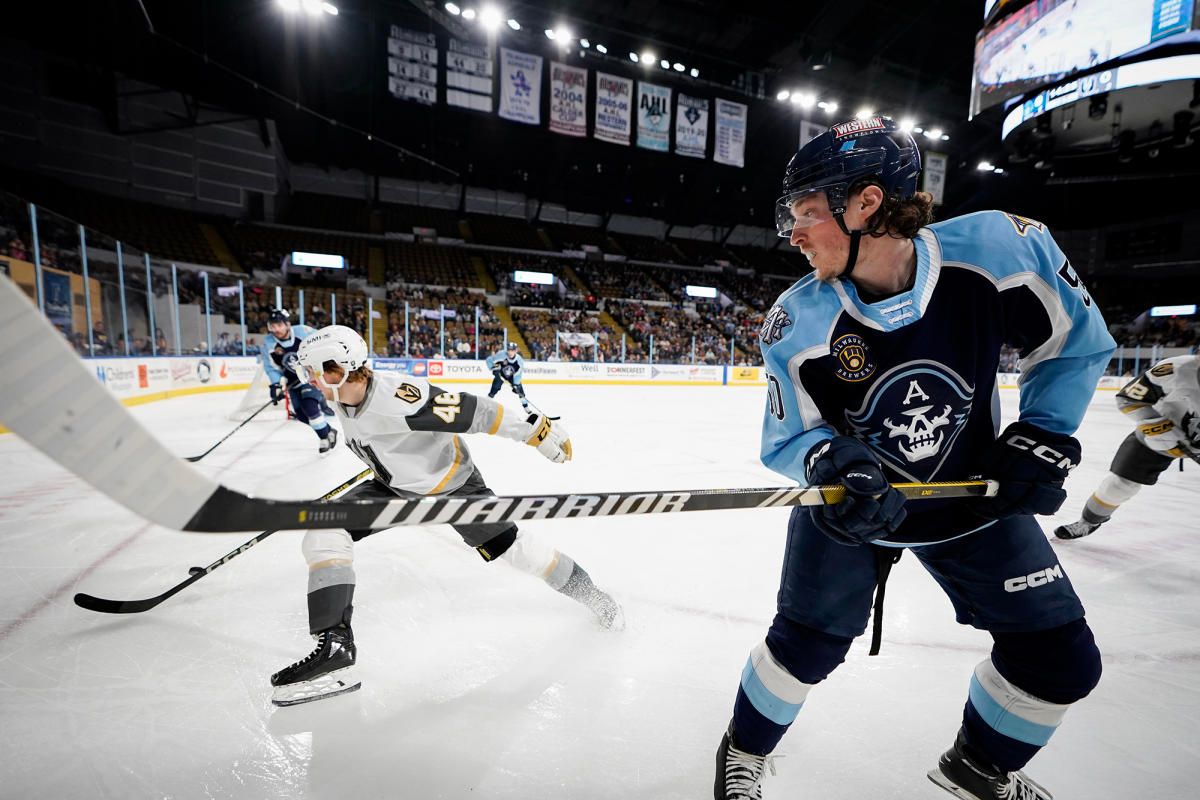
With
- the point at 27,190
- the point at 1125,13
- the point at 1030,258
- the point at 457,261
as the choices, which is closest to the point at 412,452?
the point at 1030,258

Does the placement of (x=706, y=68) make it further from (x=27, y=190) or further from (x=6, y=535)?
(x=6, y=535)

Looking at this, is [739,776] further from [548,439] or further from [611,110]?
[611,110]

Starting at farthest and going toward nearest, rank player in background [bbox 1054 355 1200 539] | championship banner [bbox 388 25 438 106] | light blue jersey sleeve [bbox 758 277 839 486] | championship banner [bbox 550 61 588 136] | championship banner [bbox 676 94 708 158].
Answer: championship banner [bbox 676 94 708 158] → championship banner [bbox 550 61 588 136] → championship banner [bbox 388 25 438 106] → player in background [bbox 1054 355 1200 539] → light blue jersey sleeve [bbox 758 277 839 486]

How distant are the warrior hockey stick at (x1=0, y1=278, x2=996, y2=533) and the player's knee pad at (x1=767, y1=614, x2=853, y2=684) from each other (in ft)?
2.01

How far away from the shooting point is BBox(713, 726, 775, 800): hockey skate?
1239 mm

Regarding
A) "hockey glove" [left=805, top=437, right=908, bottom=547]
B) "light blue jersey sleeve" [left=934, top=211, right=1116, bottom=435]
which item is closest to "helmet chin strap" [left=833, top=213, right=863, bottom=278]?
"light blue jersey sleeve" [left=934, top=211, right=1116, bottom=435]

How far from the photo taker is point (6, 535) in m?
2.92

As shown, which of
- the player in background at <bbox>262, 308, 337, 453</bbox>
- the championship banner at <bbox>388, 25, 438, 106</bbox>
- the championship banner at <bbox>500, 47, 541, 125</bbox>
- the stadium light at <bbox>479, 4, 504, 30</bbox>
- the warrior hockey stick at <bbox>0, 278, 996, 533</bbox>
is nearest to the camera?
the warrior hockey stick at <bbox>0, 278, 996, 533</bbox>

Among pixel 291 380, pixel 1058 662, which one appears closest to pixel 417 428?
pixel 1058 662

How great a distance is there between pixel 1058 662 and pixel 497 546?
1.60 metres

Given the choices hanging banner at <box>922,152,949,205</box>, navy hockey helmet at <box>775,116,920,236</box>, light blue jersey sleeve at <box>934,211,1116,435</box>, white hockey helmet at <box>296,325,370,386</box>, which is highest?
hanging banner at <box>922,152,949,205</box>

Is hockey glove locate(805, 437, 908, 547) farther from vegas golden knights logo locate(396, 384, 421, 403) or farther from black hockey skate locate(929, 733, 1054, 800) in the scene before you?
vegas golden knights logo locate(396, 384, 421, 403)

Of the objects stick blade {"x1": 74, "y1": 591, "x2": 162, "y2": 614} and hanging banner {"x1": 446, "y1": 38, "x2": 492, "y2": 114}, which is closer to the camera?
stick blade {"x1": 74, "y1": 591, "x2": 162, "y2": 614}

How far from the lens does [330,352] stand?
185cm
